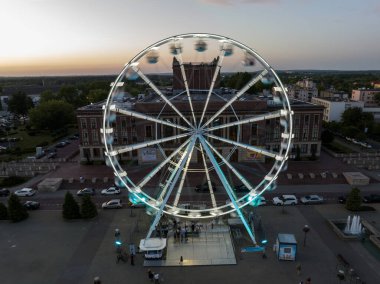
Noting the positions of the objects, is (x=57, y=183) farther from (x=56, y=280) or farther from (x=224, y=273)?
(x=224, y=273)

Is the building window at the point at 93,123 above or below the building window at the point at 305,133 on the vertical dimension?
above

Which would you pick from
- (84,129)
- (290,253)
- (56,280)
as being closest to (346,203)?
(290,253)

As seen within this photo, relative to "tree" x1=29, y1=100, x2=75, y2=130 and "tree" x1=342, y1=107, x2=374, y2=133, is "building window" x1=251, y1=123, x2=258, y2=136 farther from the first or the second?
"tree" x1=29, y1=100, x2=75, y2=130

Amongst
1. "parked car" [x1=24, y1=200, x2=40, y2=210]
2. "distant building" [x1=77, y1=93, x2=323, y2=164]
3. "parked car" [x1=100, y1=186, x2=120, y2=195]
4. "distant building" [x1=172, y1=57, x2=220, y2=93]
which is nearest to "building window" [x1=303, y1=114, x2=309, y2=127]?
"distant building" [x1=77, y1=93, x2=323, y2=164]

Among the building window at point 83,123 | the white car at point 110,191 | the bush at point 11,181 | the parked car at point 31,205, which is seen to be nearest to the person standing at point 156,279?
the white car at point 110,191

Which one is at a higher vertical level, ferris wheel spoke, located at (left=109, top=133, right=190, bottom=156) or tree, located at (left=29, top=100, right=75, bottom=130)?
ferris wheel spoke, located at (left=109, top=133, right=190, bottom=156)

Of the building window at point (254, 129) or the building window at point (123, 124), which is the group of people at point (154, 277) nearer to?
the building window at point (254, 129)
